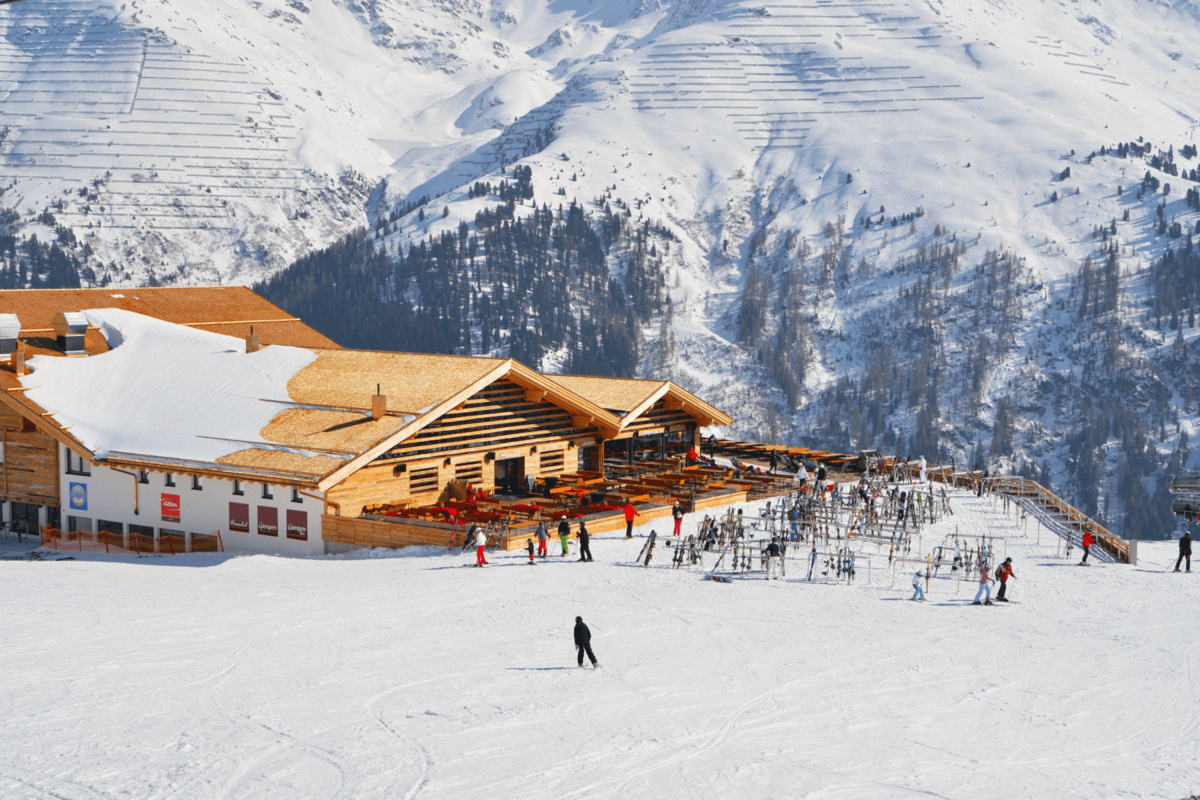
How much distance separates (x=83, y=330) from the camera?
143 ft

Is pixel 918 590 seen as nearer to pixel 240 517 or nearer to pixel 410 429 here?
pixel 410 429

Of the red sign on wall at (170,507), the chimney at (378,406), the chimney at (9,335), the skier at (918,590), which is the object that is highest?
the chimney at (9,335)

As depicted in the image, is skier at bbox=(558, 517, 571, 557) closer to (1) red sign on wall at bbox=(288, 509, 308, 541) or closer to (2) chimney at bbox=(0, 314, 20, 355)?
(1) red sign on wall at bbox=(288, 509, 308, 541)

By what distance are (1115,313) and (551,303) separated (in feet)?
303

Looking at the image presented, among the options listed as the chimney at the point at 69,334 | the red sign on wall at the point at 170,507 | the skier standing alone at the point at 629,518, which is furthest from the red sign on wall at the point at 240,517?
the chimney at the point at 69,334

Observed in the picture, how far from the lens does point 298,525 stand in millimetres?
33656

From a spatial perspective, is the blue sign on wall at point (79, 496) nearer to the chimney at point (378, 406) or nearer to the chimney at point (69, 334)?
the chimney at point (69, 334)

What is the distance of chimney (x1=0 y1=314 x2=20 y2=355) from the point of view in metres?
40.9

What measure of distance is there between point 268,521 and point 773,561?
14.9m

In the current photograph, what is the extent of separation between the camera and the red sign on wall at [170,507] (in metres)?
36.1

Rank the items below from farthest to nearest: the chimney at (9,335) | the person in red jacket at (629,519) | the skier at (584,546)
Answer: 1. the chimney at (9,335)
2. the person in red jacket at (629,519)
3. the skier at (584,546)

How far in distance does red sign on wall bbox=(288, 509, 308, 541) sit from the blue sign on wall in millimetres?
9167

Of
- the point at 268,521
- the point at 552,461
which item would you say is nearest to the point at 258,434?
the point at 268,521

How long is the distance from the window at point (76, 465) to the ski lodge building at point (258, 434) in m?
0.05
